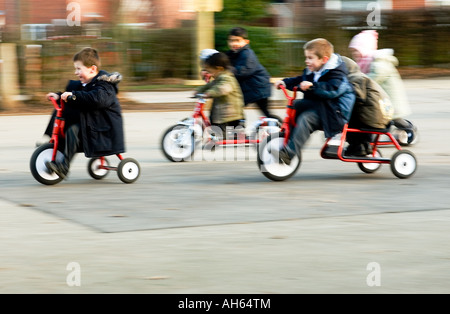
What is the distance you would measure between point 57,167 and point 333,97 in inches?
105

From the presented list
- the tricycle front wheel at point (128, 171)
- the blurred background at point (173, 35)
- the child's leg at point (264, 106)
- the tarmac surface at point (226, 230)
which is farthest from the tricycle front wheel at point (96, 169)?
the blurred background at point (173, 35)

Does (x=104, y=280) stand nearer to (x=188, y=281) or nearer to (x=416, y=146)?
(x=188, y=281)

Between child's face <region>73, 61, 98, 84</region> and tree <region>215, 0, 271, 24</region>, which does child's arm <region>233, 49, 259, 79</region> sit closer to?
child's face <region>73, 61, 98, 84</region>

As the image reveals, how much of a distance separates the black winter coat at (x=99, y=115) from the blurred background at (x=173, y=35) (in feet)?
24.5

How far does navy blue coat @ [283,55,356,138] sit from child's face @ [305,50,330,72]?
0.08 meters

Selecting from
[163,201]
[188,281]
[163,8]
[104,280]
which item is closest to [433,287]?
[188,281]

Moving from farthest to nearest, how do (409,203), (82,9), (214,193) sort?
(82,9) → (214,193) → (409,203)

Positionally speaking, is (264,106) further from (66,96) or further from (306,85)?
(66,96)

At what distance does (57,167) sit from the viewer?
8.58m

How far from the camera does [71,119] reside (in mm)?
8648

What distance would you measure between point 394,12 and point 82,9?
852 cm

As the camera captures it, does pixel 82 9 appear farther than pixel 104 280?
Yes

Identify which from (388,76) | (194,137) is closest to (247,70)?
(194,137)

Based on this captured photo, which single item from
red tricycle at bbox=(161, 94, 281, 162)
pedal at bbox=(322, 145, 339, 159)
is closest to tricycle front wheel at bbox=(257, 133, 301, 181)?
pedal at bbox=(322, 145, 339, 159)
